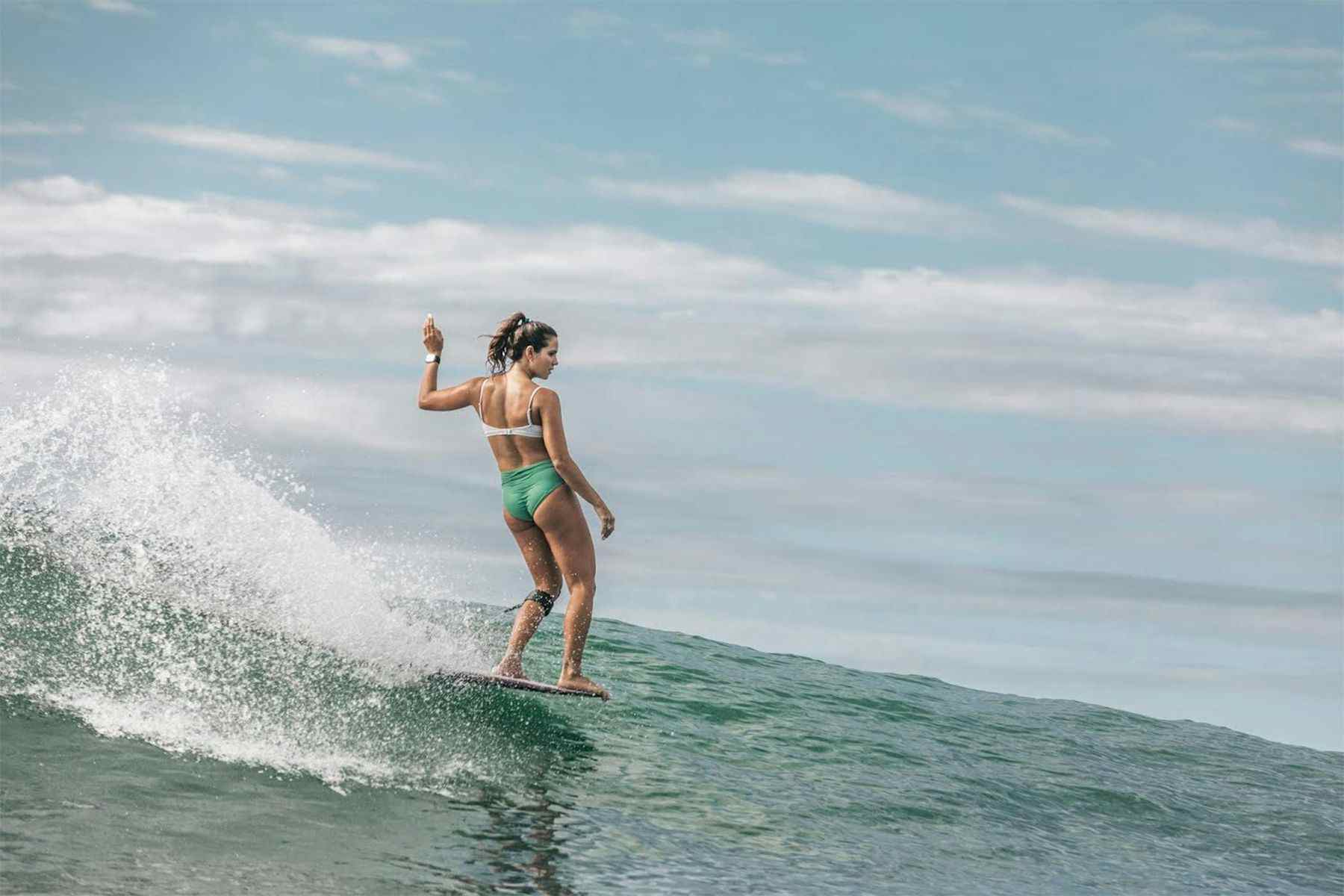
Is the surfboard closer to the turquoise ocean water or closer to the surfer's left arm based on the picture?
the turquoise ocean water

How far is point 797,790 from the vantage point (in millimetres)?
9938

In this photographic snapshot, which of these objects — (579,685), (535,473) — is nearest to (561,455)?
(535,473)

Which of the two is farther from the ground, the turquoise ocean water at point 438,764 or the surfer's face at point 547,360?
the surfer's face at point 547,360

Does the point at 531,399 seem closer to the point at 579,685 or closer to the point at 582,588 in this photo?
the point at 582,588

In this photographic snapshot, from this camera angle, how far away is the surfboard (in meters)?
9.67

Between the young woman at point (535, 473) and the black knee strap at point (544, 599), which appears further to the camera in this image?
the black knee strap at point (544, 599)

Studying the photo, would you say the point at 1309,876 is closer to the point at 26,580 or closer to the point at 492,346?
the point at 492,346

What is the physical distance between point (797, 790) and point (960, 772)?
8.22 ft

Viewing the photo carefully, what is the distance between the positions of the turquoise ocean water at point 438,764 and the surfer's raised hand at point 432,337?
8.17ft

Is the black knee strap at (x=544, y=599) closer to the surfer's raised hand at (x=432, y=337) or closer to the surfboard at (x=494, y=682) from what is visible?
the surfboard at (x=494, y=682)

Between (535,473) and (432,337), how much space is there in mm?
1340

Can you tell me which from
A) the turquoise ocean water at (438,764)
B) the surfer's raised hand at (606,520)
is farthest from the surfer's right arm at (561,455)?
the turquoise ocean water at (438,764)

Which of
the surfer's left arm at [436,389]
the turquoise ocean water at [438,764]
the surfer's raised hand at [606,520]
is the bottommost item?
the turquoise ocean water at [438,764]

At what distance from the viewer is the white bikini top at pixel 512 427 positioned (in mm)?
9398
